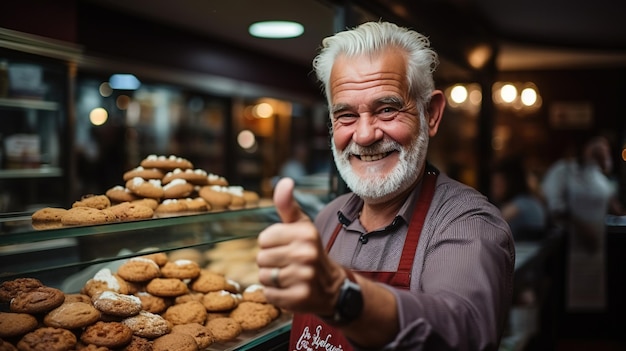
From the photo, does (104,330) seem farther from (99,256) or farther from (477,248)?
(477,248)

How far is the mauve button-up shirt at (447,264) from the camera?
1.06 metres

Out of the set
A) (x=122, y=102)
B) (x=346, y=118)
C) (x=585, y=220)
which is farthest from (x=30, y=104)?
(x=585, y=220)

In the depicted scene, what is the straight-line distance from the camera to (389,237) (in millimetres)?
1581

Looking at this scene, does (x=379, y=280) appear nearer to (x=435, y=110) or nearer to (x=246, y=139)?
(x=435, y=110)

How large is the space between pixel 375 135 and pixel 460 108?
28.3 ft

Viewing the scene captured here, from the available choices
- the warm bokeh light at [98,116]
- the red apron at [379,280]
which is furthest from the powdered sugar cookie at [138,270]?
the warm bokeh light at [98,116]

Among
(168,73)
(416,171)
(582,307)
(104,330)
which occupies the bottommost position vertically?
(582,307)

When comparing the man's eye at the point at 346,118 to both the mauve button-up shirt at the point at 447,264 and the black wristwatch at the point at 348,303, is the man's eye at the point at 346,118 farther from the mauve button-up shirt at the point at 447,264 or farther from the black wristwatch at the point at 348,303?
the black wristwatch at the point at 348,303

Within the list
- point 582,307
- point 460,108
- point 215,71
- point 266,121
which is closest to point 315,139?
point 266,121

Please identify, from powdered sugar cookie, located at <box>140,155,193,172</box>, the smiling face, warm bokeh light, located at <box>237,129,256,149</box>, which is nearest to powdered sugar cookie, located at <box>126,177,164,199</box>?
powdered sugar cookie, located at <box>140,155,193,172</box>

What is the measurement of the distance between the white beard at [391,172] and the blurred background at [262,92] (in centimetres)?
83

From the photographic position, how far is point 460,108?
9.80m

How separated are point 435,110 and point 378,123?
25cm

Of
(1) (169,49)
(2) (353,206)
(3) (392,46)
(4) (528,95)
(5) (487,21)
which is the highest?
(5) (487,21)
